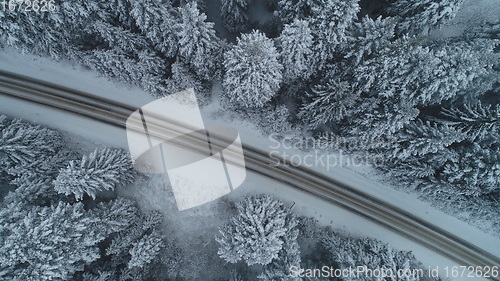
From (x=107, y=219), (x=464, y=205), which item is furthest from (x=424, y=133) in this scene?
(x=107, y=219)

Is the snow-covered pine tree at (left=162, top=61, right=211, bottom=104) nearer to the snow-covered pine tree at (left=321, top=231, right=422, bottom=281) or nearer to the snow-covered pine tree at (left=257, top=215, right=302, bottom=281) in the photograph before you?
the snow-covered pine tree at (left=257, top=215, right=302, bottom=281)

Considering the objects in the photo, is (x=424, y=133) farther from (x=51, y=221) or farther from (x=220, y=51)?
(x=51, y=221)

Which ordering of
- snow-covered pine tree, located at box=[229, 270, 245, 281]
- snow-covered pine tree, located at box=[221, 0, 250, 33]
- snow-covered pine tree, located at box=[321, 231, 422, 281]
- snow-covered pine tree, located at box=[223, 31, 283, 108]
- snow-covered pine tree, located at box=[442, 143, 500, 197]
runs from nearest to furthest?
snow-covered pine tree, located at box=[223, 31, 283, 108] < snow-covered pine tree, located at box=[442, 143, 500, 197] < snow-covered pine tree, located at box=[321, 231, 422, 281] < snow-covered pine tree, located at box=[221, 0, 250, 33] < snow-covered pine tree, located at box=[229, 270, 245, 281]

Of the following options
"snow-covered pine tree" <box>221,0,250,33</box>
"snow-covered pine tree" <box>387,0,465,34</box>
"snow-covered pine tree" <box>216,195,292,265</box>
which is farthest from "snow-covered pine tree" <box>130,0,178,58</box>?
"snow-covered pine tree" <box>387,0,465,34</box>

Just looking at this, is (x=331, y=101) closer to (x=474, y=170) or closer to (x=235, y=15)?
A: (x=235, y=15)

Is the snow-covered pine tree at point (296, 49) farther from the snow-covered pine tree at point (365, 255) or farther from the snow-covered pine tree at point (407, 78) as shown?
the snow-covered pine tree at point (365, 255)
